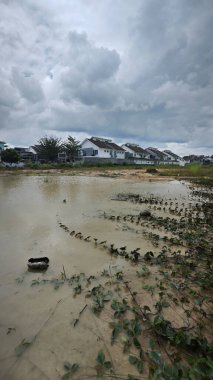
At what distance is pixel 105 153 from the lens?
233ft

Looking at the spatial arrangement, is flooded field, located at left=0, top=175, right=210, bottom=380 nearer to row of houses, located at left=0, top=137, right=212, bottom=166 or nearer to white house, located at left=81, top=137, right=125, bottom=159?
row of houses, located at left=0, top=137, right=212, bottom=166

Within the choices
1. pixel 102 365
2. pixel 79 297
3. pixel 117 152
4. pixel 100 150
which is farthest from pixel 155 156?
pixel 102 365

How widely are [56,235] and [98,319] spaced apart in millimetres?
4349

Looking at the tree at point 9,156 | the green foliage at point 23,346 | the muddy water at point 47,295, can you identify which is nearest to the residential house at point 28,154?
the tree at point 9,156

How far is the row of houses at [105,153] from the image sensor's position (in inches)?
2756

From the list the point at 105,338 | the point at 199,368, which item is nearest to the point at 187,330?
the point at 199,368

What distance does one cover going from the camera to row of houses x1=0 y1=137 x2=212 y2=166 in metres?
70.0

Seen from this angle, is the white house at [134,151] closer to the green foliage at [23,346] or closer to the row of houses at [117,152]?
the row of houses at [117,152]

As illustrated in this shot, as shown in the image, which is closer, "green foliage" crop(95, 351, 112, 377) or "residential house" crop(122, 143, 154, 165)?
"green foliage" crop(95, 351, 112, 377)

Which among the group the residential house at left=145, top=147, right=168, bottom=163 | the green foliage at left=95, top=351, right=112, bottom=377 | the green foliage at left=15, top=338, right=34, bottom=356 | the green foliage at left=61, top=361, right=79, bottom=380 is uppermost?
the residential house at left=145, top=147, right=168, bottom=163

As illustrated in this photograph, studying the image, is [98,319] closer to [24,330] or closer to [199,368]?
[24,330]

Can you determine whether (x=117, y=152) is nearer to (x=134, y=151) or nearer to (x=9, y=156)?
(x=134, y=151)

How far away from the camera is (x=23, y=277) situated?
4.75 meters

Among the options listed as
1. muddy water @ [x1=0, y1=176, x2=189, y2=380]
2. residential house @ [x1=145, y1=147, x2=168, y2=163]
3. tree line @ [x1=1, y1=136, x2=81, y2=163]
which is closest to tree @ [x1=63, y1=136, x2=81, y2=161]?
tree line @ [x1=1, y1=136, x2=81, y2=163]
